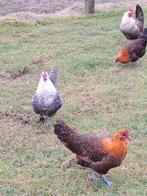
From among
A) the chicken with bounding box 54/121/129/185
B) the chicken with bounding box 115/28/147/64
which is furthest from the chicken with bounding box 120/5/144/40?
the chicken with bounding box 54/121/129/185

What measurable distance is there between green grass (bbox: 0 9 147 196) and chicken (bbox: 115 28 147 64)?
17cm

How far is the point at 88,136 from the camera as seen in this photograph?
5262 mm

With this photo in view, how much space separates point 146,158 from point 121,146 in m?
0.93

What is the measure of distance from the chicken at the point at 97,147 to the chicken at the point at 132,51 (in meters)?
3.90

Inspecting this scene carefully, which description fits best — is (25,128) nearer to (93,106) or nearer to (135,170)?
(93,106)

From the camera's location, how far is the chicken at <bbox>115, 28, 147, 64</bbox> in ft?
29.1

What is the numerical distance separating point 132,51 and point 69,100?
1864mm

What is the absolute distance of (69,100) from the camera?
7617 mm

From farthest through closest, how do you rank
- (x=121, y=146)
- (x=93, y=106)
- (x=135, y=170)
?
(x=93, y=106), (x=135, y=170), (x=121, y=146)

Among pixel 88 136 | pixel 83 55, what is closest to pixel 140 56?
pixel 83 55

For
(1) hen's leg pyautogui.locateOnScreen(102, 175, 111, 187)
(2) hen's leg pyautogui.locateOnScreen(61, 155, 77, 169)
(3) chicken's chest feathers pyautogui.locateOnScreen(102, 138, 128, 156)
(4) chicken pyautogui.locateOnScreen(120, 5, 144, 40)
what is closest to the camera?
(3) chicken's chest feathers pyautogui.locateOnScreen(102, 138, 128, 156)

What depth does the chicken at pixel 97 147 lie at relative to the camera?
5.04 meters

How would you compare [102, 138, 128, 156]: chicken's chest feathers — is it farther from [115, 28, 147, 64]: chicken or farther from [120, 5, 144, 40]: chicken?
[120, 5, 144, 40]: chicken

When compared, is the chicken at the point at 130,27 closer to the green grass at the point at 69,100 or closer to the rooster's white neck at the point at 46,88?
the green grass at the point at 69,100
